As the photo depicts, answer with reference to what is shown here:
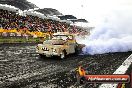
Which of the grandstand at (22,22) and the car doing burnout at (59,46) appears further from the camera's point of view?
the grandstand at (22,22)

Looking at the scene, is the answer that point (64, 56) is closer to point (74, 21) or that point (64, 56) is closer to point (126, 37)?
point (126, 37)

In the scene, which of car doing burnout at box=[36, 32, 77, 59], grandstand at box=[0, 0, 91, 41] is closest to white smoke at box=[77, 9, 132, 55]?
car doing burnout at box=[36, 32, 77, 59]

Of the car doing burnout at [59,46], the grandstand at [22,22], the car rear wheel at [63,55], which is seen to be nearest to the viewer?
the car doing burnout at [59,46]

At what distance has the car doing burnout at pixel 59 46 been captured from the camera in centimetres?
1528

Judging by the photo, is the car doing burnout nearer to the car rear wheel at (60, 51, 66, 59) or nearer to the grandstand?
the car rear wheel at (60, 51, 66, 59)

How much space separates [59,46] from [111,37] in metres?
6.38

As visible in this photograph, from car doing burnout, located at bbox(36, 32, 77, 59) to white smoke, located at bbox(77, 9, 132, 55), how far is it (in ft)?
5.69

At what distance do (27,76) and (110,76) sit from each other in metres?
6.15

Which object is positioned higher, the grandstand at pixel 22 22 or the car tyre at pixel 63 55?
the grandstand at pixel 22 22

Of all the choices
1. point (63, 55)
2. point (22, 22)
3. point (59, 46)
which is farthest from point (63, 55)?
point (22, 22)

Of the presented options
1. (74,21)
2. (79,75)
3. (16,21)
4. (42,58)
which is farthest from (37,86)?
(74,21)

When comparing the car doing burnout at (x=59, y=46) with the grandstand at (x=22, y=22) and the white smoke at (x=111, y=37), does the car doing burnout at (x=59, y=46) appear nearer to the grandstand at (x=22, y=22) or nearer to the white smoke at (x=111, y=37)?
the white smoke at (x=111, y=37)

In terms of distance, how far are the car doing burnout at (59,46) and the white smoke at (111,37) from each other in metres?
1.73

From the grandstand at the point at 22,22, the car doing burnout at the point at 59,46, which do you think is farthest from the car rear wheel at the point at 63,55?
the grandstand at the point at 22,22
